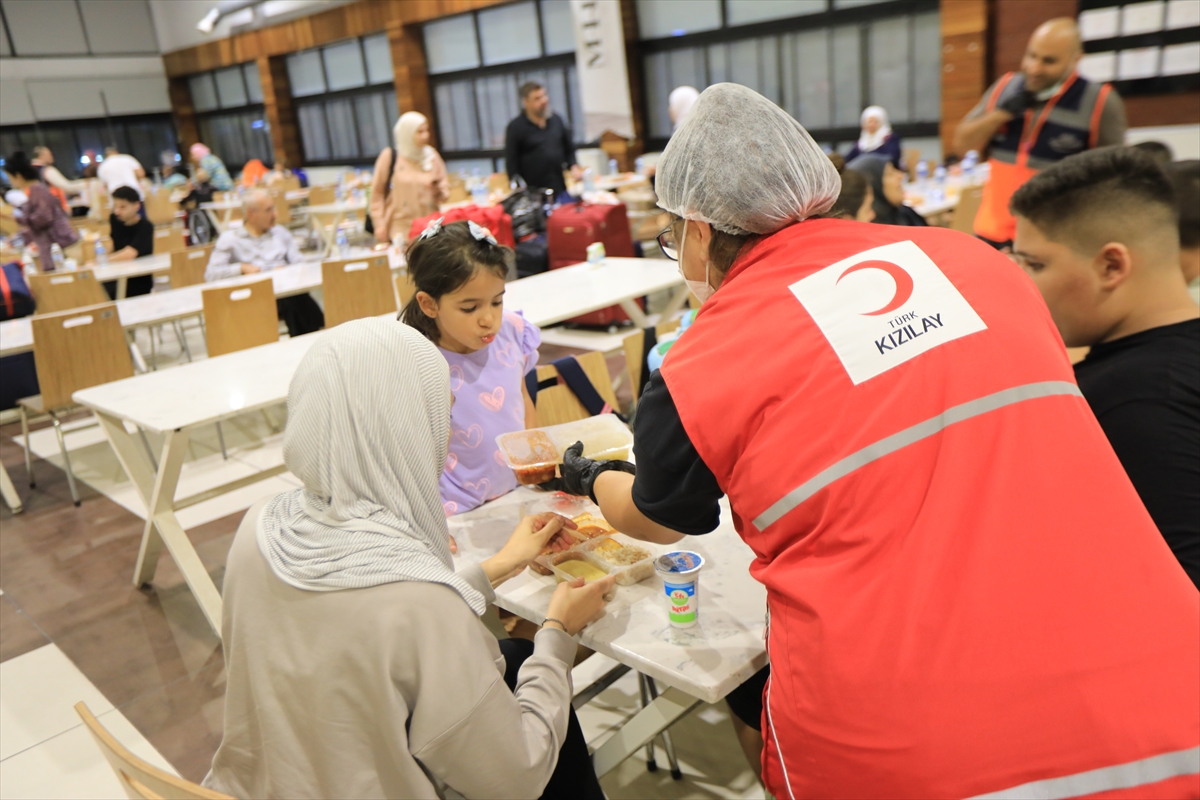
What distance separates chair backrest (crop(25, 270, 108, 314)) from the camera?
5.21 m

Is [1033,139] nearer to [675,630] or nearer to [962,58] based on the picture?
[675,630]

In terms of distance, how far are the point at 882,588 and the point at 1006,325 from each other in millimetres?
335

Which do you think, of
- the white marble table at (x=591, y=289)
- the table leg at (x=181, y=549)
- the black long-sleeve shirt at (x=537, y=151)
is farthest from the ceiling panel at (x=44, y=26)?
the table leg at (x=181, y=549)

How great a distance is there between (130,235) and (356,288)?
3485mm

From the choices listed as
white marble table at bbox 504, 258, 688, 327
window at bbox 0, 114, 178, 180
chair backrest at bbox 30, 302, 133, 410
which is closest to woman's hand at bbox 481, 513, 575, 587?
white marble table at bbox 504, 258, 688, 327

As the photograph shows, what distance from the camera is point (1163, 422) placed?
1279mm

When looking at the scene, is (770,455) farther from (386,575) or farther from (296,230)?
(296,230)

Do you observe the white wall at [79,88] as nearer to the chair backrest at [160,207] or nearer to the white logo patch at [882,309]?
the chair backrest at [160,207]

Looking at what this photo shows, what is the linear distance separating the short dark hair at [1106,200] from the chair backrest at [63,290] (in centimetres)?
540

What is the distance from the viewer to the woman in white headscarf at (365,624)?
3.70 ft

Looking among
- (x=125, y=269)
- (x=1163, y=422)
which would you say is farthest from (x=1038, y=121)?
(x=125, y=269)

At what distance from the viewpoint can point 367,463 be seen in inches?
47.4

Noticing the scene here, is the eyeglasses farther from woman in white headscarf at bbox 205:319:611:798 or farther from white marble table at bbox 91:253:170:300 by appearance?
white marble table at bbox 91:253:170:300

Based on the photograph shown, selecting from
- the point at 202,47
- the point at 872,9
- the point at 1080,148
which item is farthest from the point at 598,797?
the point at 202,47
